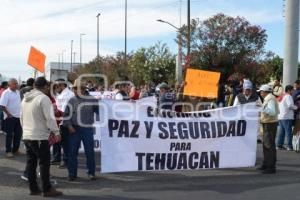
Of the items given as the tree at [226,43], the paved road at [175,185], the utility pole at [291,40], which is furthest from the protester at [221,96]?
the tree at [226,43]

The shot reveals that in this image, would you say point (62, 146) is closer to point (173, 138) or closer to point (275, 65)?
point (173, 138)

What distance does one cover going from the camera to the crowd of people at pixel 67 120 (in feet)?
28.0

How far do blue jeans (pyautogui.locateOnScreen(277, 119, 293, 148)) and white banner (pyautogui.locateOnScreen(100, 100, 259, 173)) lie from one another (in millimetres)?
3764

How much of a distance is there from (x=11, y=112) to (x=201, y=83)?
20.1 feet

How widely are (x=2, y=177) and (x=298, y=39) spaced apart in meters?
14.8

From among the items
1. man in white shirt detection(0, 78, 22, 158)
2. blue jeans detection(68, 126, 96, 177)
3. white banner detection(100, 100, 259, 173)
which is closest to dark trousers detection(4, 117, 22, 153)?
man in white shirt detection(0, 78, 22, 158)

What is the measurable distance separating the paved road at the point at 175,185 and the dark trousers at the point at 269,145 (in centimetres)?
26

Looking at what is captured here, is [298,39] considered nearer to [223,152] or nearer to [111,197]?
[223,152]

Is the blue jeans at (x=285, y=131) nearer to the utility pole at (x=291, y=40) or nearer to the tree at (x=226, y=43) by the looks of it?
the utility pole at (x=291, y=40)

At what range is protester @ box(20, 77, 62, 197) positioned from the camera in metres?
8.49

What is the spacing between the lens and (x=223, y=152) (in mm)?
10703

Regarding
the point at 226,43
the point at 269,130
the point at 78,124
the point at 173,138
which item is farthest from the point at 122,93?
the point at 226,43

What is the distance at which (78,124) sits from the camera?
32.2 ft

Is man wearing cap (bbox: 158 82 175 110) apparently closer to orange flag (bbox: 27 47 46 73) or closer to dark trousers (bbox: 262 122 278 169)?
dark trousers (bbox: 262 122 278 169)
